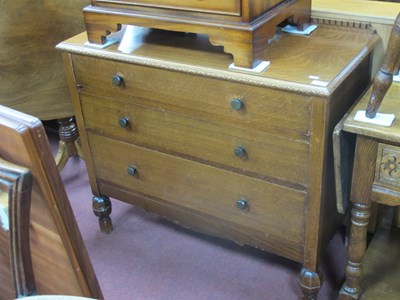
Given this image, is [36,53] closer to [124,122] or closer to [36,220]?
[124,122]

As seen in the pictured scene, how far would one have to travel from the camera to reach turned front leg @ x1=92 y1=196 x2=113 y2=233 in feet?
6.41

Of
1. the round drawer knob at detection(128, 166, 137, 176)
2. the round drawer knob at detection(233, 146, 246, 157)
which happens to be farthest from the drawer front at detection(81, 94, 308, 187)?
the round drawer knob at detection(128, 166, 137, 176)

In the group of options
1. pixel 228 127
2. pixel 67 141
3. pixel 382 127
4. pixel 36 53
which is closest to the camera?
pixel 382 127

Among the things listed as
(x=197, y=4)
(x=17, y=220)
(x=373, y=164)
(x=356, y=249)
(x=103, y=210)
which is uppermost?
(x=197, y=4)

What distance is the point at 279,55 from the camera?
1.42 metres

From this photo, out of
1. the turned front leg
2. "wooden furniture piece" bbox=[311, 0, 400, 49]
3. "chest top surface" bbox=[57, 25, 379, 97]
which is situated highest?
"wooden furniture piece" bbox=[311, 0, 400, 49]

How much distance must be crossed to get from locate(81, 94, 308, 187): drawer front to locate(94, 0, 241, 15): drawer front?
31 cm

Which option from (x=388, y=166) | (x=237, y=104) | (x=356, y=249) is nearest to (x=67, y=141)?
(x=237, y=104)

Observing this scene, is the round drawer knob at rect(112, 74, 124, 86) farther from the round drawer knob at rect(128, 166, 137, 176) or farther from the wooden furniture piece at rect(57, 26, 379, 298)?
the round drawer knob at rect(128, 166, 137, 176)

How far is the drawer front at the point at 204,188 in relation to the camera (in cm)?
147

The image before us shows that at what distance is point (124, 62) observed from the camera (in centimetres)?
153

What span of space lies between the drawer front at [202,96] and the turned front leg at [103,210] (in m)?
0.47

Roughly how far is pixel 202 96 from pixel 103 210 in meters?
0.76

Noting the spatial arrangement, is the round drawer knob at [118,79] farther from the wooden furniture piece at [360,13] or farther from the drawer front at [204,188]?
the wooden furniture piece at [360,13]
